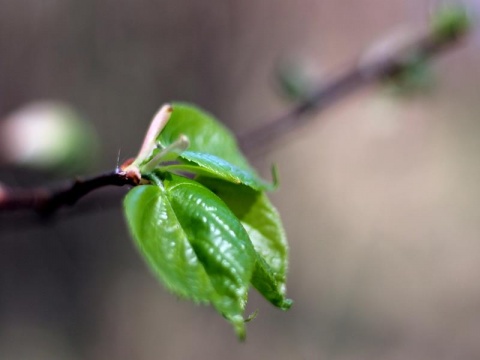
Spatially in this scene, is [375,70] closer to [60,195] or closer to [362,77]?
[362,77]

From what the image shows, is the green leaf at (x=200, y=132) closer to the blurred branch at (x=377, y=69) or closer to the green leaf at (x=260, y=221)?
the green leaf at (x=260, y=221)

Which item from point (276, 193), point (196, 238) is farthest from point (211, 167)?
point (276, 193)

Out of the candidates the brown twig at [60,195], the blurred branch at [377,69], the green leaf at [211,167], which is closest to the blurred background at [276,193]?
the blurred branch at [377,69]

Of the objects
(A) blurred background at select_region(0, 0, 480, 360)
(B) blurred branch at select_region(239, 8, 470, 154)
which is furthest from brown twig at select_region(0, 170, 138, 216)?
(A) blurred background at select_region(0, 0, 480, 360)

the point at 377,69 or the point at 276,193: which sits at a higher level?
the point at 377,69

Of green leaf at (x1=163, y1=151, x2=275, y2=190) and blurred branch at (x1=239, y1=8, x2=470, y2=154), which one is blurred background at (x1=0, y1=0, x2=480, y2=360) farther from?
green leaf at (x1=163, y1=151, x2=275, y2=190)
